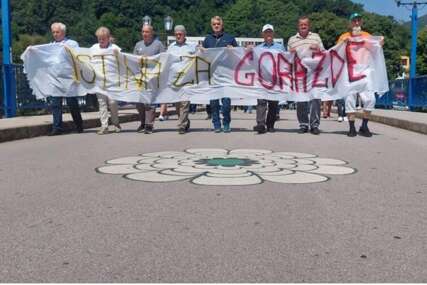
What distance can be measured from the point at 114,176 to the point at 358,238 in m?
3.07

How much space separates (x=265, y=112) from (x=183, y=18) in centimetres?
9684

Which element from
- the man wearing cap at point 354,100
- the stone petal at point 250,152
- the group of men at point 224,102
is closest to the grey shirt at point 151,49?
the group of men at point 224,102

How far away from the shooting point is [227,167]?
6730 millimetres

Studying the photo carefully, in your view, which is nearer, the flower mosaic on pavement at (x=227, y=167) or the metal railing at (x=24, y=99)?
the flower mosaic on pavement at (x=227, y=167)

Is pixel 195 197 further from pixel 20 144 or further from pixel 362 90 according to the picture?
pixel 362 90

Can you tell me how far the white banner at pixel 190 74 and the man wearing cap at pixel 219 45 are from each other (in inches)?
6.2

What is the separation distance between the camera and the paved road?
10.9 ft

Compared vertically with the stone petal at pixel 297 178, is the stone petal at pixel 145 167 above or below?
above

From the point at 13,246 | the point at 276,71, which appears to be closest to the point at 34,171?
the point at 13,246

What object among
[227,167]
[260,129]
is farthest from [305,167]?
[260,129]

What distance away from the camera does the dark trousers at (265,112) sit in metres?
10.9

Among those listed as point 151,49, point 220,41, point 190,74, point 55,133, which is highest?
point 220,41

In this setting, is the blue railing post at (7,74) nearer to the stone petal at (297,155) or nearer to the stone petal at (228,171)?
the stone petal at (297,155)

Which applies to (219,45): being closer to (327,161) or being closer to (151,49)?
(151,49)
